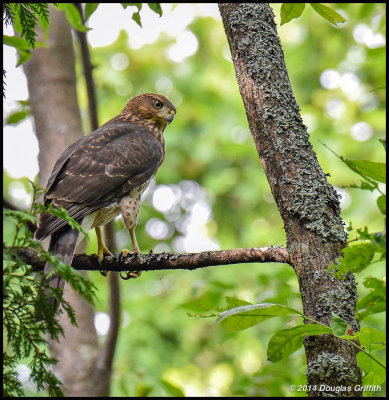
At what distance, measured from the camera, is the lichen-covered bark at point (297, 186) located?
177 cm

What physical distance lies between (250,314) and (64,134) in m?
3.19

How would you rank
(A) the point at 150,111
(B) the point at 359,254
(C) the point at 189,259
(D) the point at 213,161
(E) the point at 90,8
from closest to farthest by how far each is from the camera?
1. (B) the point at 359,254
2. (E) the point at 90,8
3. (C) the point at 189,259
4. (A) the point at 150,111
5. (D) the point at 213,161

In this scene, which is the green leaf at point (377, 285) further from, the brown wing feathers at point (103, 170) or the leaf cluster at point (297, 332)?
the brown wing feathers at point (103, 170)

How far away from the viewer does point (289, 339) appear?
159cm

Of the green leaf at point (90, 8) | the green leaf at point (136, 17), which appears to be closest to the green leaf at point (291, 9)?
the green leaf at point (136, 17)

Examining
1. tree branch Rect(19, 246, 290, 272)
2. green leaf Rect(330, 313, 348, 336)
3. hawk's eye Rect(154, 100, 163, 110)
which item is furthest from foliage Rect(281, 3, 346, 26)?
hawk's eye Rect(154, 100, 163, 110)

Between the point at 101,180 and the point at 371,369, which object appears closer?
the point at 371,369

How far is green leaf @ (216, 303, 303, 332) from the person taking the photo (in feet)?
4.82

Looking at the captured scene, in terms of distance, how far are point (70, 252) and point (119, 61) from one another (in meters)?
7.67

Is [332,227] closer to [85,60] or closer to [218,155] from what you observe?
[85,60]

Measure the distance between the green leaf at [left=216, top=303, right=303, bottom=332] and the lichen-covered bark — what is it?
326 mm

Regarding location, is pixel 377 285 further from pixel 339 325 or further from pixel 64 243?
pixel 64 243

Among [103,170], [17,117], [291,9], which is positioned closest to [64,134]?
[17,117]

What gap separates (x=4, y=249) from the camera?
4.63ft
